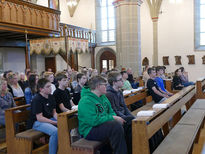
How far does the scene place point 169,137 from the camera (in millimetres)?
3350

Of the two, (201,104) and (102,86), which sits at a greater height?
(102,86)

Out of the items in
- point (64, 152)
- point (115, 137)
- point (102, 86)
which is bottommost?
point (64, 152)

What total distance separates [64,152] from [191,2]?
1490 cm

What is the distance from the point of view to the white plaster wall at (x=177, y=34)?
602 inches

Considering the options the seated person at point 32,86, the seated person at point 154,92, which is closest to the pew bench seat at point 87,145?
the seated person at point 32,86

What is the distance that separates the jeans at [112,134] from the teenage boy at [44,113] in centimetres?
74

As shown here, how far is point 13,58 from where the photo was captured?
13.2m

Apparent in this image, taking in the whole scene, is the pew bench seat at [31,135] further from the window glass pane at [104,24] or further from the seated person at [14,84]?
the window glass pane at [104,24]

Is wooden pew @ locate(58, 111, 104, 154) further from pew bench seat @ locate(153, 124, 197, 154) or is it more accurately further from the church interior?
pew bench seat @ locate(153, 124, 197, 154)

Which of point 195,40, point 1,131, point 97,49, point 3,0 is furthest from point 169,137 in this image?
point 97,49

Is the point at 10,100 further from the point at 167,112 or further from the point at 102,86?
the point at 167,112

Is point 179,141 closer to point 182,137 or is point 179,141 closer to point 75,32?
point 182,137

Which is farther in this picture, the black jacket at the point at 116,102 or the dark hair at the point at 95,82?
the black jacket at the point at 116,102

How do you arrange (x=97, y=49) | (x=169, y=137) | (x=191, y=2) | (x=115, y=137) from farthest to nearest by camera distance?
(x=97, y=49)
(x=191, y=2)
(x=169, y=137)
(x=115, y=137)
